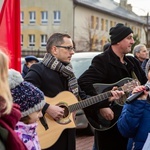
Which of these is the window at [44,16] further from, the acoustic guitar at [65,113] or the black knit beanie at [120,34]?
Answer: the acoustic guitar at [65,113]

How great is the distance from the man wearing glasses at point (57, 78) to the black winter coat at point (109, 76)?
0.27 metres

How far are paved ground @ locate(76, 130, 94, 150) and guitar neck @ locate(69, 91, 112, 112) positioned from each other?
3586 mm

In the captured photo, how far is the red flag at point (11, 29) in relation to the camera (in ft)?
13.2

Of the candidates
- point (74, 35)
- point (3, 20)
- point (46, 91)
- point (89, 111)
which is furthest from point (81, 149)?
point (74, 35)

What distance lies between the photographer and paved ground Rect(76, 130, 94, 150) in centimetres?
830

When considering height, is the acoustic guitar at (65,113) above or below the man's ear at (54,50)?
below

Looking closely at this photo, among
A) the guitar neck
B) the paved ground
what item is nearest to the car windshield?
the paved ground

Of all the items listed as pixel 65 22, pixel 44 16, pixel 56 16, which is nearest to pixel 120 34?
pixel 65 22

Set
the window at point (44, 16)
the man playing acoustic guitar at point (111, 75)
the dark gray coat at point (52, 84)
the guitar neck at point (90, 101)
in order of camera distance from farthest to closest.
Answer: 1. the window at point (44, 16)
2. the man playing acoustic guitar at point (111, 75)
3. the guitar neck at point (90, 101)
4. the dark gray coat at point (52, 84)

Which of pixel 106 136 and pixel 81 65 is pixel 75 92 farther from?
pixel 81 65

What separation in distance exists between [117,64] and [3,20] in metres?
1.40

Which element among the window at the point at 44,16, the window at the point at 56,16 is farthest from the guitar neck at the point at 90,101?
the window at the point at 44,16

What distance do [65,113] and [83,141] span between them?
14.4ft

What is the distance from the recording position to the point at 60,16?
5278 centimetres
